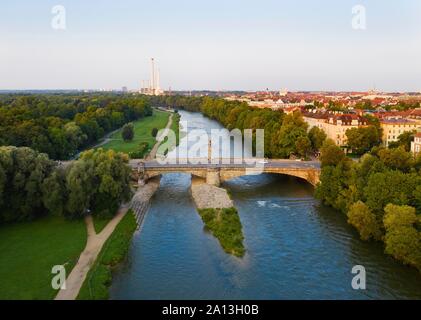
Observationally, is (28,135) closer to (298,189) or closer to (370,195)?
(298,189)

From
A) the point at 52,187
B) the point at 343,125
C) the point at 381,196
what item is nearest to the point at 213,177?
the point at 52,187

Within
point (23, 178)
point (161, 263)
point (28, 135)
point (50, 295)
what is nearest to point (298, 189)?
point (161, 263)

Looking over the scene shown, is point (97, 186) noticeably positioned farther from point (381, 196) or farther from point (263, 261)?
point (381, 196)

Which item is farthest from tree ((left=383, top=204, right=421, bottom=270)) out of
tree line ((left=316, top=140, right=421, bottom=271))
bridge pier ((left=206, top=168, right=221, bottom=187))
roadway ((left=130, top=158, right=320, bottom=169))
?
bridge pier ((left=206, top=168, right=221, bottom=187))

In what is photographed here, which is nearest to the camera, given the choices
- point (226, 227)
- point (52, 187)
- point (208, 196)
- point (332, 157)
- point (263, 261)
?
point (263, 261)

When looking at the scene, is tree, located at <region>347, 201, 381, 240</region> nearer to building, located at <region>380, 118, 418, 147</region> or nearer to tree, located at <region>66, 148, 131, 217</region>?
tree, located at <region>66, 148, 131, 217</region>

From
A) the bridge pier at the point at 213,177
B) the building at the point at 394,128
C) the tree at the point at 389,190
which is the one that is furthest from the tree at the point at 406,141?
the tree at the point at 389,190
